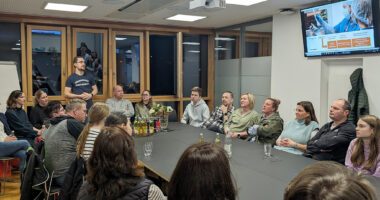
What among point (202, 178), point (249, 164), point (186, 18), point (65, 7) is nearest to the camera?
point (202, 178)

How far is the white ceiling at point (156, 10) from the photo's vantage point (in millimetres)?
4629

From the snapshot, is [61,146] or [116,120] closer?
[61,146]

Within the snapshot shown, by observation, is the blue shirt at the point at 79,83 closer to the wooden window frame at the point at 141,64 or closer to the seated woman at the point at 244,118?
the wooden window frame at the point at 141,64

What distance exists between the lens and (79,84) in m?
6.00

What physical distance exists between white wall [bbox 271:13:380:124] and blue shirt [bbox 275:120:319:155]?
116 cm

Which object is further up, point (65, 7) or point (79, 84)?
point (65, 7)

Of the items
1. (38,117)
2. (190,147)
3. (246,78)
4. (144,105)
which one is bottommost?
(38,117)

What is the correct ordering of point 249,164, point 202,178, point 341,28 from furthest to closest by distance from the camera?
point 341,28, point 249,164, point 202,178

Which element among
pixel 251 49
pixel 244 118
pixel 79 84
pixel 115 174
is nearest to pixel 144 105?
pixel 79 84

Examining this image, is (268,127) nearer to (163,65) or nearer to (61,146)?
(61,146)

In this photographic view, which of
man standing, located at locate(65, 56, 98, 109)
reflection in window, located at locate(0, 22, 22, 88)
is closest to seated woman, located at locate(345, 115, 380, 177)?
man standing, located at locate(65, 56, 98, 109)

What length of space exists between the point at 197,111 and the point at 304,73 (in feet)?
5.70

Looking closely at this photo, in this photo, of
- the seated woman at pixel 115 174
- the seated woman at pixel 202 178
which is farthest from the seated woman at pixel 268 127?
the seated woman at pixel 202 178

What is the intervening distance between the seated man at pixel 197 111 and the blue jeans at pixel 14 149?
2424mm
